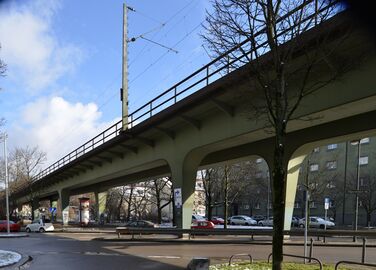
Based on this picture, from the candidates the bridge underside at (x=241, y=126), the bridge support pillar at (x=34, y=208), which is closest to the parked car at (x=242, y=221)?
the bridge support pillar at (x=34, y=208)

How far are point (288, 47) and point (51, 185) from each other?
2579 inches

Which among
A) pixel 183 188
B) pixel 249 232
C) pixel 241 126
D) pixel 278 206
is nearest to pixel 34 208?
pixel 183 188

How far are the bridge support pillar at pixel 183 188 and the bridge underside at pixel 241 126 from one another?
7 cm

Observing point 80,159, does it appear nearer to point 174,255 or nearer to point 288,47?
point 174,255

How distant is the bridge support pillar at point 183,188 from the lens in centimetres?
2939

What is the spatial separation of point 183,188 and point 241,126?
8860 mm

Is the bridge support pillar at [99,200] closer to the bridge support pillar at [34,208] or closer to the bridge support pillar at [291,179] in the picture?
the bridge support pillar at [34,208]

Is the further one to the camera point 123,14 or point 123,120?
point 123,14

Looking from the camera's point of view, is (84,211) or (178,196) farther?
(84,211)

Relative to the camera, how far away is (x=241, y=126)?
73.8ft

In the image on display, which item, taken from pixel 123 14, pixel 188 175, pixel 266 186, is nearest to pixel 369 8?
pixel 188 175

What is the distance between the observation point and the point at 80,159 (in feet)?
151

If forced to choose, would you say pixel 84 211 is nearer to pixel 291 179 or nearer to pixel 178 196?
pixel 178 196

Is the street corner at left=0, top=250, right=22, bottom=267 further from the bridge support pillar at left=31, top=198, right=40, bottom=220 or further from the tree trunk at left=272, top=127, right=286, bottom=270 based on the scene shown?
the bridge support pillar at left=31, top=198, right=40, bottom=220
